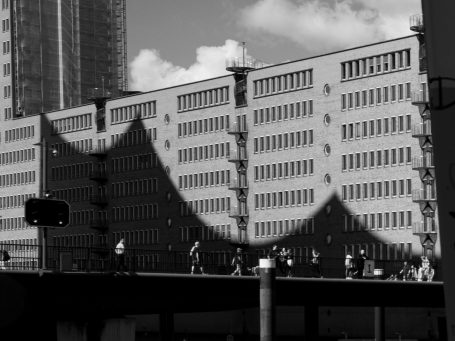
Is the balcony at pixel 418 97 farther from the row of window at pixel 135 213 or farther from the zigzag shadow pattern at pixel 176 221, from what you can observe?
the row of window at pixel 135 213

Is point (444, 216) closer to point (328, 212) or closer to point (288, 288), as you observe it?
point (288, 288)

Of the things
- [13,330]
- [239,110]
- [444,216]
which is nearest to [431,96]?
[444,216]

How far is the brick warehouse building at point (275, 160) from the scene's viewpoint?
154m

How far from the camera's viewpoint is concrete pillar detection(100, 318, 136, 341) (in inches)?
2063

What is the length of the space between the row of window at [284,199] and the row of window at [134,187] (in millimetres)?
20617

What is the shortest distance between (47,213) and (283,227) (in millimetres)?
142329

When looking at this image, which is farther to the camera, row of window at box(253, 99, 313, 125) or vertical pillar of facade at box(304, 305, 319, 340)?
row of window at box(253, 99, 313, 125)

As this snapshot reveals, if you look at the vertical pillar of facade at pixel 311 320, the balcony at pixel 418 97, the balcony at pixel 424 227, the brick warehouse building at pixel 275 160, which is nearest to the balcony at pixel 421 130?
the brick warehouse building at pixel 275 160

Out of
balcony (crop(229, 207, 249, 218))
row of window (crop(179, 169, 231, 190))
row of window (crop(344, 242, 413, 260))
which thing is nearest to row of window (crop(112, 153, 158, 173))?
row of window (crop(179, 169, 231, 190))

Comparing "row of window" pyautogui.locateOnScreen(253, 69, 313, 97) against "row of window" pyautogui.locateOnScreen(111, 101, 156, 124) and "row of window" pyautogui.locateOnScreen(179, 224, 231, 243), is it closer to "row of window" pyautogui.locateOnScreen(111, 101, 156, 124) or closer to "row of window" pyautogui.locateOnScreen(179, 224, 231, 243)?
"row of window" pyautogui.locateOnScreen(179, 224, 231, 243)

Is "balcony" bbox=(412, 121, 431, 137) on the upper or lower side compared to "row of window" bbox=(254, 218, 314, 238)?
upper

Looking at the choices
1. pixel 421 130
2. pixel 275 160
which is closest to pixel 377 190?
pixel 421 130

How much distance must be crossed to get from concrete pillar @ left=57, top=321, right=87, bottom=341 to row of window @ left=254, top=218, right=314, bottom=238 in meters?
115

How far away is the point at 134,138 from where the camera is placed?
190375mm
